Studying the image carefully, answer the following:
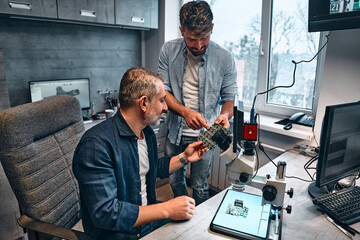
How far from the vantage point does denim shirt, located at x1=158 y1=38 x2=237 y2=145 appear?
182 cm

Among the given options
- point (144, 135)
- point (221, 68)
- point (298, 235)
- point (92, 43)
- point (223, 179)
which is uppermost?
point (92, 43)

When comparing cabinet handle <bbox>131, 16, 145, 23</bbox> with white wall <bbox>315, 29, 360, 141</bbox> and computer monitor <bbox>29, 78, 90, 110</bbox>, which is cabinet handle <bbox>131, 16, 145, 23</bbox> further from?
white wall <bbox>315, 29, 360, 141</bbox>

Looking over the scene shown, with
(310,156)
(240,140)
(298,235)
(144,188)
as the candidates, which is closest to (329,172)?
(298,235)

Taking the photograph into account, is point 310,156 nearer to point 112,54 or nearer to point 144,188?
point 144,188

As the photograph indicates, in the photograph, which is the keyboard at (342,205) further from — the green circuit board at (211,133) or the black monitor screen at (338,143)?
the green circuit board at (211,133)

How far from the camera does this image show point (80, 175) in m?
0.96

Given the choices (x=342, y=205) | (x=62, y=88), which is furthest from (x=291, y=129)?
(x=62, y=88)

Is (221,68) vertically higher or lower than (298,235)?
higher

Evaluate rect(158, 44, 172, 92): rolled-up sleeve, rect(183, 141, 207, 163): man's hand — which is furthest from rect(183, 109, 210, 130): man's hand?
rect(158, 44, 172, 92): rolled-up sleeve

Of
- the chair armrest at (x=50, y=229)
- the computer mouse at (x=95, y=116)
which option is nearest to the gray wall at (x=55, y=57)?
the computer mouse at (x=95, y=116)

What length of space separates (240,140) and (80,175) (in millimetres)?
610

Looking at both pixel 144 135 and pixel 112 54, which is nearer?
pixel 144 135

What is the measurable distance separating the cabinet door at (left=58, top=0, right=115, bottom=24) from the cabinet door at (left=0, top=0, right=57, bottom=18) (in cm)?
7

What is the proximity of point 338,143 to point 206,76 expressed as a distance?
920mm
